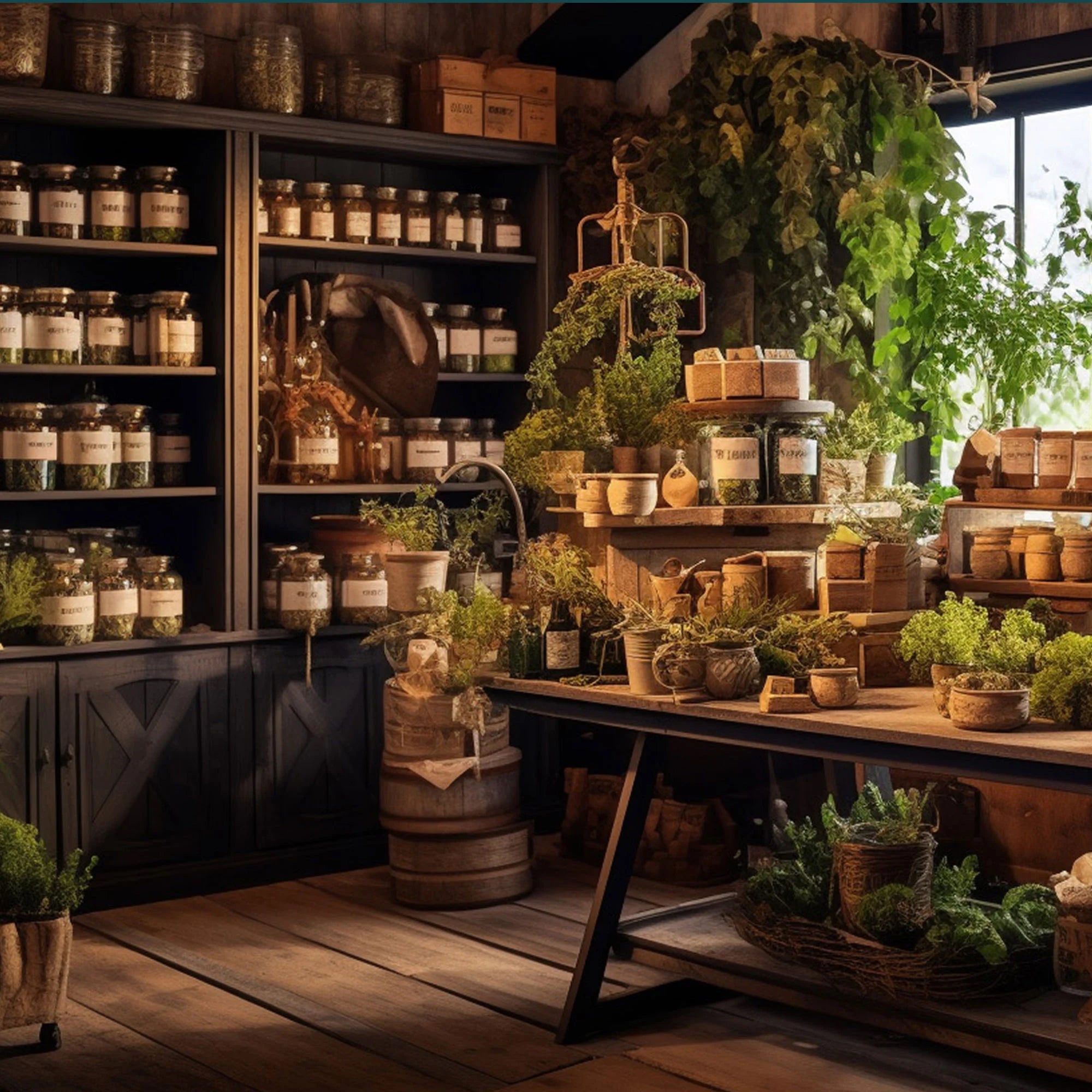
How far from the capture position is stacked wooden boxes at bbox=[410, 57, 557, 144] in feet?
19.2

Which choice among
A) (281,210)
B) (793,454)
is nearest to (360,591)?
(281,210)

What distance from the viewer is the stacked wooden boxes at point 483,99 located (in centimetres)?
587

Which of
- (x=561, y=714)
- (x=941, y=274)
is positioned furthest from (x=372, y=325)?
(x=561, y=714)

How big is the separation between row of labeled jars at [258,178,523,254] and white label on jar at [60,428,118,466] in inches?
32.9

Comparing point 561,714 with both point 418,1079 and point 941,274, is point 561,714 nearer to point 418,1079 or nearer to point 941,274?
point 418,1079

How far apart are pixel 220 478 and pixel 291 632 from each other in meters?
0.51

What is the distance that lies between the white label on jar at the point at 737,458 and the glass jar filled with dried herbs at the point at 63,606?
191 centimetres

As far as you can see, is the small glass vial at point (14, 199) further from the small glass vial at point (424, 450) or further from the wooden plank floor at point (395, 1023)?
the wooden plank floor at point (395, 1023)

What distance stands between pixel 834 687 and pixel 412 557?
60.5 inches

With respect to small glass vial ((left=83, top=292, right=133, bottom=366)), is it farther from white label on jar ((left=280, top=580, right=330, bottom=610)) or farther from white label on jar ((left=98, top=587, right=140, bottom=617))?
white label on jar ((left=280, top=580, right=330, bottom=610))

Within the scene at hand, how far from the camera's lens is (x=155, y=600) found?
5332 mm

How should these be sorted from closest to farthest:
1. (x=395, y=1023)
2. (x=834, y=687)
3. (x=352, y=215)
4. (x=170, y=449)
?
(x=834, y=687)
(x=395, y=1023)
(x=170, y=449)
(x=352, y=215)

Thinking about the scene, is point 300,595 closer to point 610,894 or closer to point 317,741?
point 317,741

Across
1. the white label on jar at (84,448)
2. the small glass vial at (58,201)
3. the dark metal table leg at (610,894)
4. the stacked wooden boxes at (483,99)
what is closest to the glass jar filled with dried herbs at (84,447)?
the white label on jar at (84,448)
